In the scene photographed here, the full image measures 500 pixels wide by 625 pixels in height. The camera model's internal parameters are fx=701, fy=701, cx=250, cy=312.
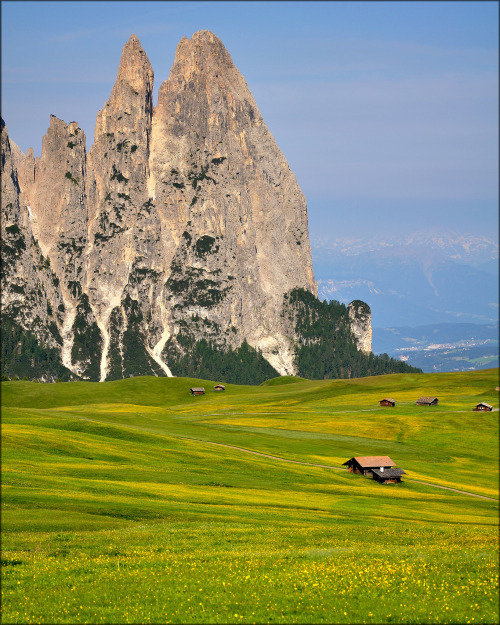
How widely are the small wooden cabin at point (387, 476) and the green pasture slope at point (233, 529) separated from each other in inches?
94.7

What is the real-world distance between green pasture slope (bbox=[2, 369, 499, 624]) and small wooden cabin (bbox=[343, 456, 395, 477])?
2.99m

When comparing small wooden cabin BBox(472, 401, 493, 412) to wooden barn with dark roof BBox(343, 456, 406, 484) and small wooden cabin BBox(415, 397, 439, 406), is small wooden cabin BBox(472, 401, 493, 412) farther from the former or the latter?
wooden barn with dark roof BBox(343, 456, 406, 484)

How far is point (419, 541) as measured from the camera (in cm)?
4256

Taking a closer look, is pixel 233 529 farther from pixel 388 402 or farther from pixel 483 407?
pixel 388 402

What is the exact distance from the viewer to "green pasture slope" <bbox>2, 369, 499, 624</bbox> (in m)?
26.3

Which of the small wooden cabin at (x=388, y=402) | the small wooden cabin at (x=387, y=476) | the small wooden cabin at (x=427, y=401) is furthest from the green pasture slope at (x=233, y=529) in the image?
the small wooden cabin at (x=388, y=402)

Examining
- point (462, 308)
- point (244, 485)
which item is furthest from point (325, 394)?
point (244, 485)

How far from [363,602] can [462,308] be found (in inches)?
6075

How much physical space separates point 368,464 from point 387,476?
447cm

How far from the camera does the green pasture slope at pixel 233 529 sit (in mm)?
26312

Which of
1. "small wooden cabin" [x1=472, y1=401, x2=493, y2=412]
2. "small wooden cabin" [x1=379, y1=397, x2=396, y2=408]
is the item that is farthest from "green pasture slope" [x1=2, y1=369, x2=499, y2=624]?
"small wooden cabin" [x1=379, y1=397, x2=396, y2=408]

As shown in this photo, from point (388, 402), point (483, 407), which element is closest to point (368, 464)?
point (483, 407)

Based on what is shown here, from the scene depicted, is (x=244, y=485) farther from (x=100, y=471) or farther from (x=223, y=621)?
(x=223, y=621)

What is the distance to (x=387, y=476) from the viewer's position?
89.9 metres
